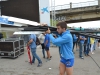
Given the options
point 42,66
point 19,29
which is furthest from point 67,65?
point 42,66

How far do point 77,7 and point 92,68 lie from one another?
26534 mm

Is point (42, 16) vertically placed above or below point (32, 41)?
above

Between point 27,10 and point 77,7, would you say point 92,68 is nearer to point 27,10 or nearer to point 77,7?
point 27,10

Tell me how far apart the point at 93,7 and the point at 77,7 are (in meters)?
3.11

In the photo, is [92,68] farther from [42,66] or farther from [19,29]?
[19,29]

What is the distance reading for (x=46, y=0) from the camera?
16141 millimetres

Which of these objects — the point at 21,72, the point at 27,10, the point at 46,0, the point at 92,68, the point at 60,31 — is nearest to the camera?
the point at 60,31

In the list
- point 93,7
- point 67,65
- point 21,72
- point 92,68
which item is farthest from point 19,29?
point 93,7

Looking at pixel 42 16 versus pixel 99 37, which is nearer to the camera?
pixel 99 37

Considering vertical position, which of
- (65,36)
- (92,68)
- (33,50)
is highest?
(65,36)

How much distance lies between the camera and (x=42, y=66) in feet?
23.4

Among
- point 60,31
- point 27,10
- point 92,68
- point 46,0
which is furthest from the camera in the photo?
point 27,10

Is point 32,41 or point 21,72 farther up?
point 32,41

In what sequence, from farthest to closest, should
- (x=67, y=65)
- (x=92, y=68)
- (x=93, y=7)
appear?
1. (x=93, y=7)
2. (x=92, y=68)
3. (x=67, y=65)
